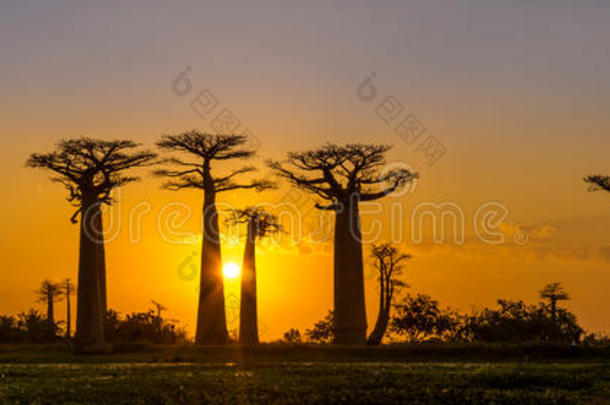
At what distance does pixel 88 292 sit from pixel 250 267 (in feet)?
34.9

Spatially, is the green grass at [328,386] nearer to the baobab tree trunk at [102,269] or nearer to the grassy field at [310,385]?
the grassy field at [310,385]

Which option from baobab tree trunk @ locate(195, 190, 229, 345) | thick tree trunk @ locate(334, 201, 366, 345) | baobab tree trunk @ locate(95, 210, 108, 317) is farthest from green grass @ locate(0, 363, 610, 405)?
baobab tree trunk @ locate(95, 210, 108, 317)

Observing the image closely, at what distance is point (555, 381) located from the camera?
20.3 m

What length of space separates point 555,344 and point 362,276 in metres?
14.2

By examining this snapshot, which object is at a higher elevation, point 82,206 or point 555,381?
point 82,206

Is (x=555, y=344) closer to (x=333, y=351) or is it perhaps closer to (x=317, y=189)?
(x=333, y=351)

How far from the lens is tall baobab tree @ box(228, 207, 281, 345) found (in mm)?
49438

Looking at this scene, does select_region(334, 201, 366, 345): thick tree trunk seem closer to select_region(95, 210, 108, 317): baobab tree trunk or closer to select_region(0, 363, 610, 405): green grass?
select_region(95, 210, 108, 317): baobab tree trunk

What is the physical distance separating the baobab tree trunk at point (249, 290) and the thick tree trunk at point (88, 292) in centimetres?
965

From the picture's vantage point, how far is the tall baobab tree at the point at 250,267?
49438mm

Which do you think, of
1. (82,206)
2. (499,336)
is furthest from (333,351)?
(82,206)

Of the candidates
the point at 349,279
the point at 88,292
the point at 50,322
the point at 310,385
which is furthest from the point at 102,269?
the point at 310,385

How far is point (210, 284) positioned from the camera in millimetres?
47000

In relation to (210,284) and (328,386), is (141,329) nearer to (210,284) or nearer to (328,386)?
(210,284)
